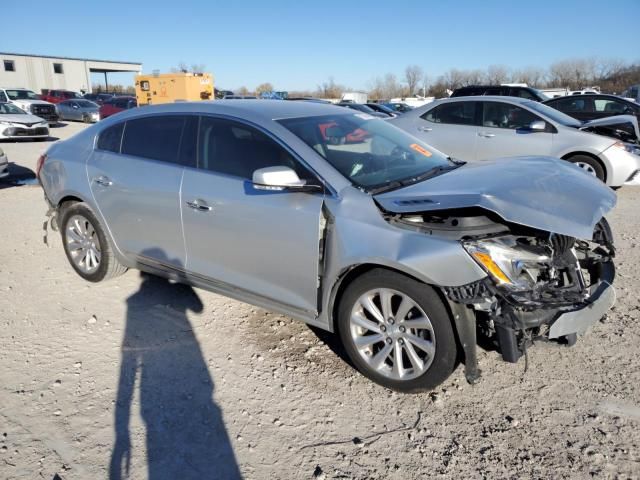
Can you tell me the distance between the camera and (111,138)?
4.26 meters

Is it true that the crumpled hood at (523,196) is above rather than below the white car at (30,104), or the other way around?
below

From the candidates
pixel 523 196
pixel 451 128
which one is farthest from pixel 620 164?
pixel 523 196

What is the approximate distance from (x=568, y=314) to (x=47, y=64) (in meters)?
58.7

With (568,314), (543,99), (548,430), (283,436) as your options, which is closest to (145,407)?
(283,436)

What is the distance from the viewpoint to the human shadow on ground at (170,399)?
8.05 ft

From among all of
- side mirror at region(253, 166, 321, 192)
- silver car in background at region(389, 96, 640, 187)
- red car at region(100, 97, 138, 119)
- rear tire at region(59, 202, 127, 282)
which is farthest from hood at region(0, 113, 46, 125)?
side mirror at region(253, 166, 321, 192)

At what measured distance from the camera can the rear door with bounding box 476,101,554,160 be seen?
25.9 feet

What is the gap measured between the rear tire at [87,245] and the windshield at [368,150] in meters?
2.14

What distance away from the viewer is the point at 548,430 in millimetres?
2641

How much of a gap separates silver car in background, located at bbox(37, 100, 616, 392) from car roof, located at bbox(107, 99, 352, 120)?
0.02 m

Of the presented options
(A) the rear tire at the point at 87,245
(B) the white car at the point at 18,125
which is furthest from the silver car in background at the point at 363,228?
(B) the white car at the point at 18,125

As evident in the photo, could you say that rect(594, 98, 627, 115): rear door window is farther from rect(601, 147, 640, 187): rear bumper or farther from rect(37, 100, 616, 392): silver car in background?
rect(37, 100, 616, 392): silver car in background

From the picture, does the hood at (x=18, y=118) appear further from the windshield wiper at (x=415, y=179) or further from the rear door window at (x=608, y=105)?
the rear door window at (x=608, y=105)

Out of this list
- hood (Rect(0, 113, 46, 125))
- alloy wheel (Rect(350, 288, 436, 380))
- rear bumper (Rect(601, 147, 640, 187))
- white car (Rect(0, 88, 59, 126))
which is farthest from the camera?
white car (Rect(0, 88, 59, 126))
